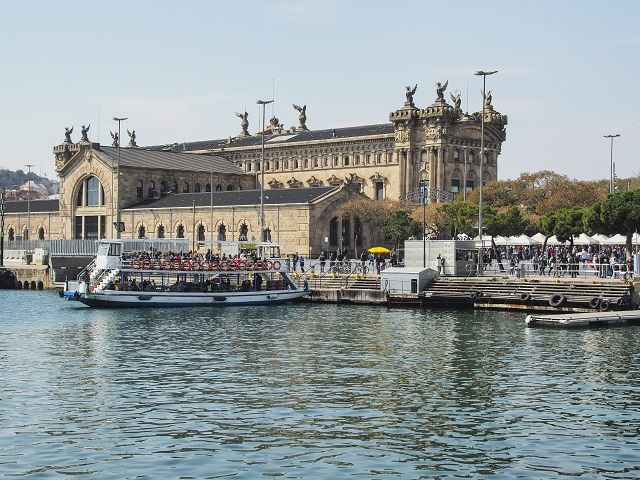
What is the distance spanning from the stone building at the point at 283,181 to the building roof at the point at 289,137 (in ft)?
0.95

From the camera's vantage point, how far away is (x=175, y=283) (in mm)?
75938

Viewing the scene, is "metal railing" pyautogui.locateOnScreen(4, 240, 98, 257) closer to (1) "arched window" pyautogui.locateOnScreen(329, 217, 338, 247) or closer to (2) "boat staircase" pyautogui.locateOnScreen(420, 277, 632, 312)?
(1) "arched window" pyautogui.locateOnScreen(329, 217, 338, 247)

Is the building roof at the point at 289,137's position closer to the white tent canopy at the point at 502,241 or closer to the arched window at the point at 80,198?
the arched window at the point at 80,198

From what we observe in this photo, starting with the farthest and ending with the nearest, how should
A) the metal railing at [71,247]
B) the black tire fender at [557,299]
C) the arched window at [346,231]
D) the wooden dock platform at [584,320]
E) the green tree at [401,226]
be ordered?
the arched window at [346,231]
the metal railing at [71,247]
the green tree at [401,226]
the black tire fender at [557,299]
the wooden dock platform at [584,320]

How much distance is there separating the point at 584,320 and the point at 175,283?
31130 mm

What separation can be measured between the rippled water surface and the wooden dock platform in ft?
4.12

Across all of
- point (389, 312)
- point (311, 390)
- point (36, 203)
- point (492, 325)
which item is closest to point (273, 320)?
point (389, 312)

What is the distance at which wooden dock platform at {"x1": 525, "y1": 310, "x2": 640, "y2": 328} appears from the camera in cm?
5503

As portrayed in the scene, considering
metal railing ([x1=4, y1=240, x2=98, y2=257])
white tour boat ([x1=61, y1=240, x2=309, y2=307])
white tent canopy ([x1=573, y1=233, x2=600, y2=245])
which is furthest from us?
metal railing ([x1=4, y1=240, x2=98, y2=257])

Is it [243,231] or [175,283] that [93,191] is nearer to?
[243,231]

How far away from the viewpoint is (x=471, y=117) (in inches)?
5030

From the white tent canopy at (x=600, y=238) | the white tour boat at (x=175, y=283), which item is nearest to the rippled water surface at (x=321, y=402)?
the white tour boat at (x=175, y=283)

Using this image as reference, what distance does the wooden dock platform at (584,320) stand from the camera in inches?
2167

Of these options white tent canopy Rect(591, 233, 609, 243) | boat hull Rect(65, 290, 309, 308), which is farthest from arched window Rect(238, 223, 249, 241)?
white tent canopy Rect(591, 233, 609, 243)
